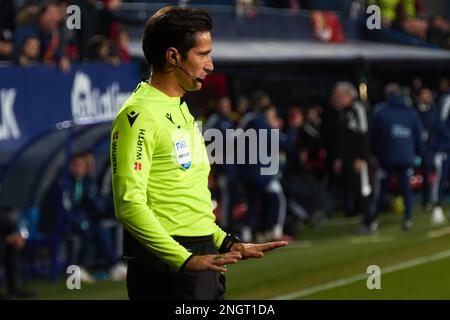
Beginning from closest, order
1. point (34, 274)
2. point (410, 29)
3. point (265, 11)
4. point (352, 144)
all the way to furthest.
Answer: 1. point (34, 274)
2. point (352, 144)
3. point (265, 11)
4. point (410, 29)

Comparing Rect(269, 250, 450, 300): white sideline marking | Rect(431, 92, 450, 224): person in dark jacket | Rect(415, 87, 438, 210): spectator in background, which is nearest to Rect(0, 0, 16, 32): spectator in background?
Rect(269, 250, 450, 300): white sideline marking

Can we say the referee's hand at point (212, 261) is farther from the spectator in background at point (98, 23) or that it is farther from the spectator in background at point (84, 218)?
the spectator in background at point (98, 23)

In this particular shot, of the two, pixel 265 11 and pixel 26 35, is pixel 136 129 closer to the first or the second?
pixel 26 35

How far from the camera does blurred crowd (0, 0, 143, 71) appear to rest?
507 inches

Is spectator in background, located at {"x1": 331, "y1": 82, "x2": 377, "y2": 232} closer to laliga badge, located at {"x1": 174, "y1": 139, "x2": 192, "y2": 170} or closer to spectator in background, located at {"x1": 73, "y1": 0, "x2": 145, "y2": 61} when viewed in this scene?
spectator in background, located at {"x1": 73, "y1": 0, "x2": 145, "y2": 61}

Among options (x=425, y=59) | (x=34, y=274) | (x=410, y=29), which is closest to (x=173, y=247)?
(x=34, y=274)

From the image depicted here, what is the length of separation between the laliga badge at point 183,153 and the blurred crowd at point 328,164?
10.2 m

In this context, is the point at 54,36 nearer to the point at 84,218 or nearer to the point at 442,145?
the point at 84,218

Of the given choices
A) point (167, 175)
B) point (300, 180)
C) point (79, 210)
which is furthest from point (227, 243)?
point (300, 180)

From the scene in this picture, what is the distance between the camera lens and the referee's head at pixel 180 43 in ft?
15.8

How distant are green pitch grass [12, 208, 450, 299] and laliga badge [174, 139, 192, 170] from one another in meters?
6.89

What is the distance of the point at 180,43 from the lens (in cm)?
485

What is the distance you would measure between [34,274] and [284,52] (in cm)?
763
